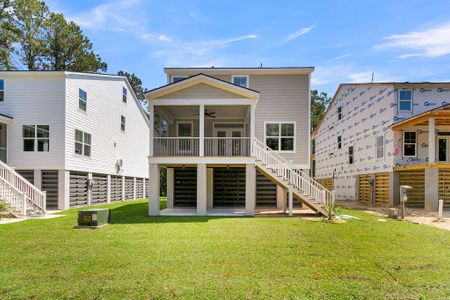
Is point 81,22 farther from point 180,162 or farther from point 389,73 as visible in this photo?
point 389,73

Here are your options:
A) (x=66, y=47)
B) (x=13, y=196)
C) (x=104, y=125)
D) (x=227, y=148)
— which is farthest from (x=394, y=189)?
(x=66, y=47)

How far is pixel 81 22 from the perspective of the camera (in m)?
35.2

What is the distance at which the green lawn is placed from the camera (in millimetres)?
4844

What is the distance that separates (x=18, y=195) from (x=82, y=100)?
6.95 meters

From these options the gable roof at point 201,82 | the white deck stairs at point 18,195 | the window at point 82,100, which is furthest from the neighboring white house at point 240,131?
the white deck stairs at point 18,195

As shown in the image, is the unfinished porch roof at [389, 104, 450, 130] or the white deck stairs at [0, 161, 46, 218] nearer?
the white deck stairs at [0, 161, 46, 218]

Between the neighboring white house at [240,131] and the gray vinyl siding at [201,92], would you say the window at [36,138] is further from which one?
the gray vinyl siding at [201,92]

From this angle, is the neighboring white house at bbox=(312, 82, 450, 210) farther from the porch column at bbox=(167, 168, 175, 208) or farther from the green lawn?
the porch column at bbox=(167, 168, 175, 208)

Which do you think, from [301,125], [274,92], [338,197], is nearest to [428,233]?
[301,125]

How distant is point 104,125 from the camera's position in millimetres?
21094

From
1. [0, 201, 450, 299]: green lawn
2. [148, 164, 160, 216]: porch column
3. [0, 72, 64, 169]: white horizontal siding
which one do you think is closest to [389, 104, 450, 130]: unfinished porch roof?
[0, 201, 450, 299]: green lawn

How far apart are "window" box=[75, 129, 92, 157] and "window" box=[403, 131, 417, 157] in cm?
1975

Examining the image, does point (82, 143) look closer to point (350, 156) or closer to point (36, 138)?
point (36, 138)

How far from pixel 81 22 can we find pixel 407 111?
3462 centimetres
